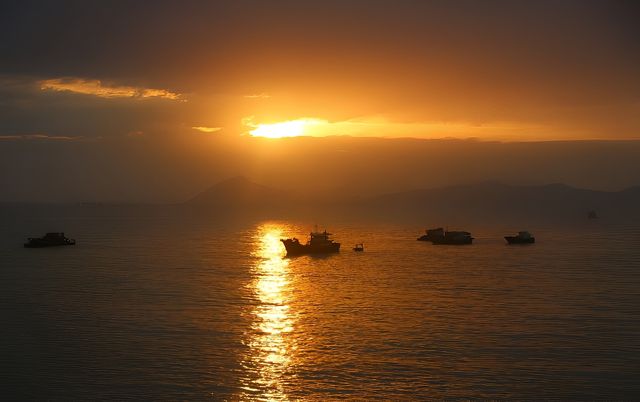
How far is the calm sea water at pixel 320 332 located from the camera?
37656mm

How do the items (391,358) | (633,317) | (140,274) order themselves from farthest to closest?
1. (140,274)
2. (633,317)
3. (391,358)

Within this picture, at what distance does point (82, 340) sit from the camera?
48.9m

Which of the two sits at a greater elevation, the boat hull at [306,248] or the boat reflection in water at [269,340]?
the boat hull at [306,248]

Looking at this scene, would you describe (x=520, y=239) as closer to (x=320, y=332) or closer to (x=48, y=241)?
(x=320, y=332)

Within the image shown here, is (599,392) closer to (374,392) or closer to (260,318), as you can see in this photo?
(374,392)

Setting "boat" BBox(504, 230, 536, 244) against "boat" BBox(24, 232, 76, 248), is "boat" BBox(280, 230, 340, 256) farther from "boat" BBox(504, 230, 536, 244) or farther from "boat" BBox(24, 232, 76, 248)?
"boat" BBox(24, 232, 76, 248)

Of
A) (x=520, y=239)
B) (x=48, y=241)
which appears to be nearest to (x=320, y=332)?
(x=520, y=239)

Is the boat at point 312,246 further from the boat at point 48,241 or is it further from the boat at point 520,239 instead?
the boat at point 48,241

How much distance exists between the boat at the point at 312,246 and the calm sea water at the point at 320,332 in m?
23.9

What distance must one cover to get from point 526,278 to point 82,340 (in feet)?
203

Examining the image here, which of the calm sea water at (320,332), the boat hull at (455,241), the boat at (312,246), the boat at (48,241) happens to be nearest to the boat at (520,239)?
the boat hull at (455,241)

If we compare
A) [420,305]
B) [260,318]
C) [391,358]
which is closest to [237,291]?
[260,318]

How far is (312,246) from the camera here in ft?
425

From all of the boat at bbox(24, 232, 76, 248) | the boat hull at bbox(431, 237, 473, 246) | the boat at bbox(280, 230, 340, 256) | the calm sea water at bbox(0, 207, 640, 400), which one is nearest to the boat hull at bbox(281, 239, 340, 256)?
the boat at bbox(280, 230, 340, 256)
